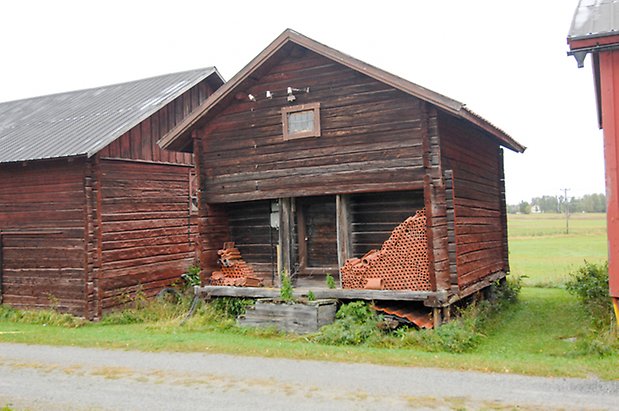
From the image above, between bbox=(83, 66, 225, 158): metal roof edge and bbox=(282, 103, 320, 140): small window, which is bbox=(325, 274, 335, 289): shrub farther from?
bbox=(83, 66, 225, 158): metal roof edge

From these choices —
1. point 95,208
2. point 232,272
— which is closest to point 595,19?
point 232,272

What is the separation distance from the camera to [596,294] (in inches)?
538

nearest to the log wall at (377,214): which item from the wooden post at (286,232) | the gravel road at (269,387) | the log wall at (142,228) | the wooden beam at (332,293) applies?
the wooden beam at (332,293)

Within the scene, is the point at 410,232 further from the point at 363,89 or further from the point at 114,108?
the point at 114,108

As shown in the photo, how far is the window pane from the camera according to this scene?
14.6 meters

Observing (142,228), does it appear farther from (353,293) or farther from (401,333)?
(401,333)

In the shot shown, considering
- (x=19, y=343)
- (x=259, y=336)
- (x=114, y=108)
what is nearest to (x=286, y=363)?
(x=259, y=336)

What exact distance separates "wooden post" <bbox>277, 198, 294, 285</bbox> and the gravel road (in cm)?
443

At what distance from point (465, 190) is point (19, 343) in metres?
11.1

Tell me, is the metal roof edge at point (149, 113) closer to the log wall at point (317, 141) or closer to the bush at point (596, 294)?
the log wall at point (317, 141)

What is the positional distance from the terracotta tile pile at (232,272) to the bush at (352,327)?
3180mm

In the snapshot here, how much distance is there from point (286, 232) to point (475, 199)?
5.21 metres

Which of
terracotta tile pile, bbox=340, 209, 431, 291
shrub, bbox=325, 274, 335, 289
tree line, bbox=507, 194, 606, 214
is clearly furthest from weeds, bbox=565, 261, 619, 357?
tree line, bbox=507, 194, 606, 214

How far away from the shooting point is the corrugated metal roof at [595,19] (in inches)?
413
